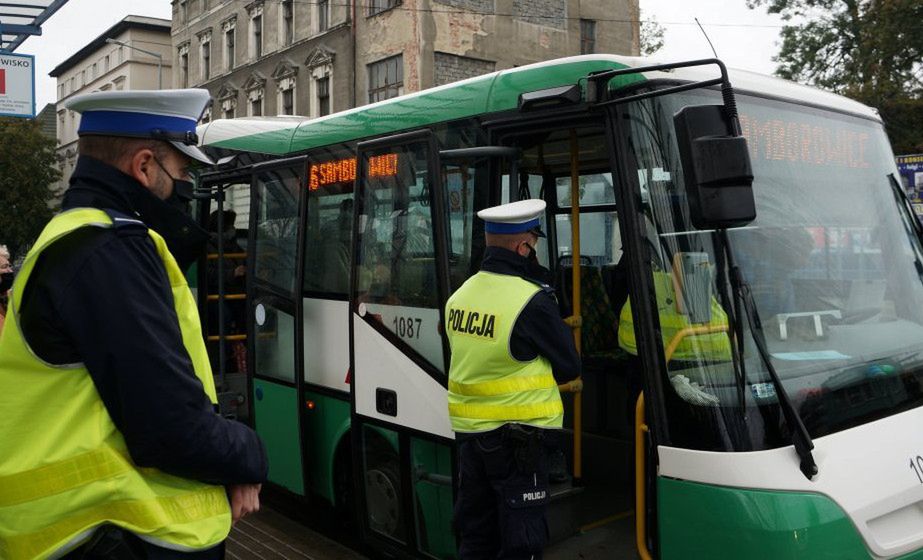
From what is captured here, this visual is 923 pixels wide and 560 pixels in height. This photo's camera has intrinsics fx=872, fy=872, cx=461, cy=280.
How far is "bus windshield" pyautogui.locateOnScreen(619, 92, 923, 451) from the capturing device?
10.5 ft

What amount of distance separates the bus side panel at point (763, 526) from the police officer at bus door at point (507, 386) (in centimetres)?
65

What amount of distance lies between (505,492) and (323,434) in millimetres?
2134

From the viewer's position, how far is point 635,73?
11.2ft

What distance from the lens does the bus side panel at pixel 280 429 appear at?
5660 mm

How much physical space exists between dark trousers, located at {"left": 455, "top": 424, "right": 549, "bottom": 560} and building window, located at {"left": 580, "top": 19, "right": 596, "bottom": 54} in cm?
2914

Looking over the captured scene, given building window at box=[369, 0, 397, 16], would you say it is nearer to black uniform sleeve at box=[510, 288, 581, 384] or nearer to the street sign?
the street sign

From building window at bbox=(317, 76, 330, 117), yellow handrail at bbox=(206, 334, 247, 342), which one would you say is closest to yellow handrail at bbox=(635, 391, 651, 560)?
yellow handrail at bbox=(206, 334, 247, 342)

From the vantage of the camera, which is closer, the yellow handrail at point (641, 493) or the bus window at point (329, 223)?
the yellow handrail at point (641, 493)

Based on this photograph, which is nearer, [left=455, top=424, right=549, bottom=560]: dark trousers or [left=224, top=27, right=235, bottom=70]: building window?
[left=455, top=424, right=549, bottom=560]: dark trousers

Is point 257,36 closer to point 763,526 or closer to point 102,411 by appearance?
point 763,526

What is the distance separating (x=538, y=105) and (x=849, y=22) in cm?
3137

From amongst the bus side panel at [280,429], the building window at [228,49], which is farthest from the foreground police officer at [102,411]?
the building window at [228,49]

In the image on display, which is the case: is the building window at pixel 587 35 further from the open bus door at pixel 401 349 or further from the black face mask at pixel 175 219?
the black face mask at pixel 175 219

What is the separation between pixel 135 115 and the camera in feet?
7.05
